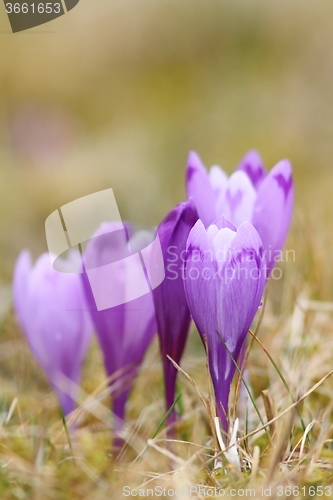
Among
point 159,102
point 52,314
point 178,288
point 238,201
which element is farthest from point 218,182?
point 159,102

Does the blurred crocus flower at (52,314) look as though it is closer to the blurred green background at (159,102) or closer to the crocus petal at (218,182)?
the crocus petal at (218,182)

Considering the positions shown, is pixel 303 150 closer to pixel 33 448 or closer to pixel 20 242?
pixel 20 242

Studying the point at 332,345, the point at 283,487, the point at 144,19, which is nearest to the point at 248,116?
the point at 144,19

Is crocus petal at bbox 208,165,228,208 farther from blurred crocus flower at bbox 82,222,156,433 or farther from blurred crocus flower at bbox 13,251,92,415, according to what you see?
blurred crocus flower at bbox 13,251,92,415

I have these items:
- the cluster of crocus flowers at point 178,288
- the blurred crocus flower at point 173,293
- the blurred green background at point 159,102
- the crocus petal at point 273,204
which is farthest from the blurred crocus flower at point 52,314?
the blurred green background at point 159,102

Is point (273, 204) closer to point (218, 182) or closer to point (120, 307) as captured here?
point (218, 182)

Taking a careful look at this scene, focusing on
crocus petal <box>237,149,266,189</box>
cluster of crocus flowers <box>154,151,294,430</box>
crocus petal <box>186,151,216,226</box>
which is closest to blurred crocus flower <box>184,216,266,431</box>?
cluster of crocus flowers <box>154,151,294,430</box>
